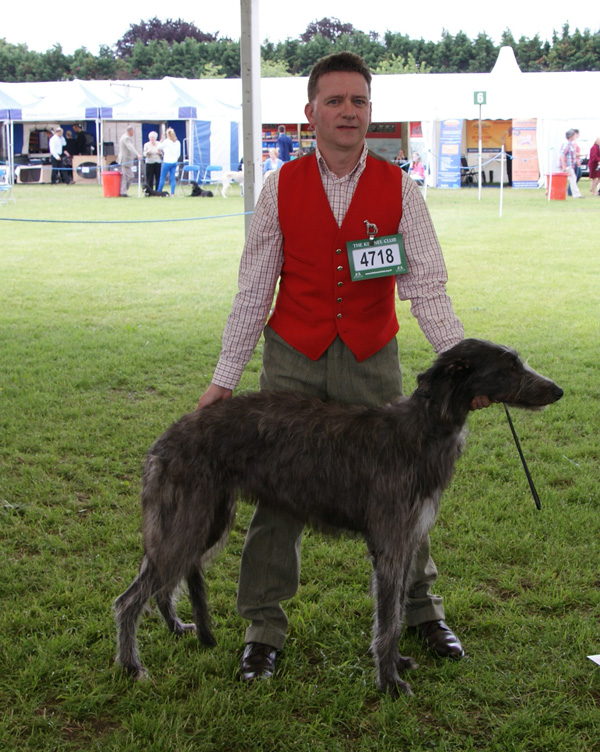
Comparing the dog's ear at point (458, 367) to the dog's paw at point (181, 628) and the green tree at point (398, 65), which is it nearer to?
the dog's paw at point (181, 628)

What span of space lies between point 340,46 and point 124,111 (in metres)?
34.4

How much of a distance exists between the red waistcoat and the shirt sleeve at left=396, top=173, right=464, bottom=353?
0.18ft

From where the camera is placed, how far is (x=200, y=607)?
327cm

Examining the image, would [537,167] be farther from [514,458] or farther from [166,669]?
[166,669]

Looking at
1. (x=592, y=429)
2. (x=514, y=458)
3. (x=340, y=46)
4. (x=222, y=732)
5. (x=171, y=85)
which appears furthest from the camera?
(x=340, y=46)

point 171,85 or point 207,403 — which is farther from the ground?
→ point 171,85

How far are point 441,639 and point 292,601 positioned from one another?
2.49 feet

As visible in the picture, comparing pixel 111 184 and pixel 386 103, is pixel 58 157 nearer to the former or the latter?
pixel 111 184

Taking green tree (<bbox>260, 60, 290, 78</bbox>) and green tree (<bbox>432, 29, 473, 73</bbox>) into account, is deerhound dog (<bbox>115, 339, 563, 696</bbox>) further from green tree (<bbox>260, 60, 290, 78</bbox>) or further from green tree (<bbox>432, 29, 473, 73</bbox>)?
green tree (<bbox>432, 29, 473, 73</bbox>)

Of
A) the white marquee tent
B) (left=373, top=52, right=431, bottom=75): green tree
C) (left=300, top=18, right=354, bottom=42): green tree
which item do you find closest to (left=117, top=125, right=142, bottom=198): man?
the white marquee tent

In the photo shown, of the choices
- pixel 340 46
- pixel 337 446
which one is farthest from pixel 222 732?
pixel 340 46

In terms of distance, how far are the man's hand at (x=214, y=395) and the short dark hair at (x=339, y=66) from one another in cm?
127

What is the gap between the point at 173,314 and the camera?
9.45m

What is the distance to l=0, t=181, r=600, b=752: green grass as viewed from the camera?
9.34 ft
